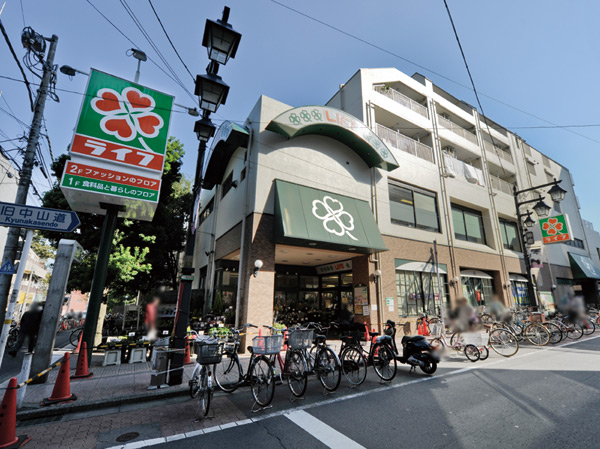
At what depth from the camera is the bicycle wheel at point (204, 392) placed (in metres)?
4.89

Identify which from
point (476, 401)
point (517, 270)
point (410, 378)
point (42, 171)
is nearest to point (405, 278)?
point (517, 270)

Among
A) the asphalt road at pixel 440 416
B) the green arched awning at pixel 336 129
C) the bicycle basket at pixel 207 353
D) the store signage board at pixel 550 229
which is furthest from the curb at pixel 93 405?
the green arched awning at pixel 336 129

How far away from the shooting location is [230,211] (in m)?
14.8

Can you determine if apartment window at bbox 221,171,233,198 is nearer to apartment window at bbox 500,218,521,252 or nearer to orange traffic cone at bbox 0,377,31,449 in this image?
orange traffic cone at bbox 0,377,31,449

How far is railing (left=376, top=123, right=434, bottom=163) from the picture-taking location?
53.1ft

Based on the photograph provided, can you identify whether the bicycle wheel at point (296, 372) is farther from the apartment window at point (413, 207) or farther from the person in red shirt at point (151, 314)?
the apartment window at point (413, 207)

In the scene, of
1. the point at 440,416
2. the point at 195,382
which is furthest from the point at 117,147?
the point at 440,416

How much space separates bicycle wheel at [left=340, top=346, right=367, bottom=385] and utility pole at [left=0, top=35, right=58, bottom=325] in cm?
868

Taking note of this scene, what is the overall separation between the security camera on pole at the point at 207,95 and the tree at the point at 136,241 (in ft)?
20.3

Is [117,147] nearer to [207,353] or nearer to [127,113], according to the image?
[127,113]

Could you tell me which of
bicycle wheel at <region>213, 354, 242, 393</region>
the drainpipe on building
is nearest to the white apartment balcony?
the drainpipe on building

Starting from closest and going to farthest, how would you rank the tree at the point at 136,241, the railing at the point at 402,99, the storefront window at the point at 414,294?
the tree at the point at 136,241 → the storefront window at the point at 414,294 → the railing at the point at 402,99

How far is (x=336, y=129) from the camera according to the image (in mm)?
13328

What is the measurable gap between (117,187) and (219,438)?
6969mm
